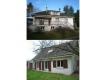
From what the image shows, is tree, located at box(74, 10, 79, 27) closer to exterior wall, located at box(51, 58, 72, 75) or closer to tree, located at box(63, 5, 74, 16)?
tree, located at box(63, 5, 74, 16)

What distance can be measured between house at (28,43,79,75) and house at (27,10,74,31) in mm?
142

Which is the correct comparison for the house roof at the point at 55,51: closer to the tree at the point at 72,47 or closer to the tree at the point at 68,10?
the tree at the point at 72,47

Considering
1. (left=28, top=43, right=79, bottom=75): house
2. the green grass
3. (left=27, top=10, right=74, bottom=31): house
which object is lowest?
(left=28, top=43, right=79, bottom=75): house

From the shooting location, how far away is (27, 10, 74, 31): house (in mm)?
1322

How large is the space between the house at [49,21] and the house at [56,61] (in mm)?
142

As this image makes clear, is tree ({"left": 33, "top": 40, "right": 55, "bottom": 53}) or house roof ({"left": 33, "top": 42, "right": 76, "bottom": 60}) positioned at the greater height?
tree ({"left": 33, "top": 40, "right": 55, "bottom": 53})

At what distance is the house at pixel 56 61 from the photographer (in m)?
1.32

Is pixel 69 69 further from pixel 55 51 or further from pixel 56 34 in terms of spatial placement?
pixel 56 34

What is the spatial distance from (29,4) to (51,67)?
1.53 feet

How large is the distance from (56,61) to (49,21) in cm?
29

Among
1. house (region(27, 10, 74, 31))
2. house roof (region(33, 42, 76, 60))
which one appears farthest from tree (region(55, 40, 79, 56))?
house (region(27, 10, 74, 31))

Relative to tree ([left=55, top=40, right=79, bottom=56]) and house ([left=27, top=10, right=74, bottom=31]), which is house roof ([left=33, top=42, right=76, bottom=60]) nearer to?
tree ([left=55, top=40, right=79, bottom=56])

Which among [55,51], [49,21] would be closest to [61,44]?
[55,51]
